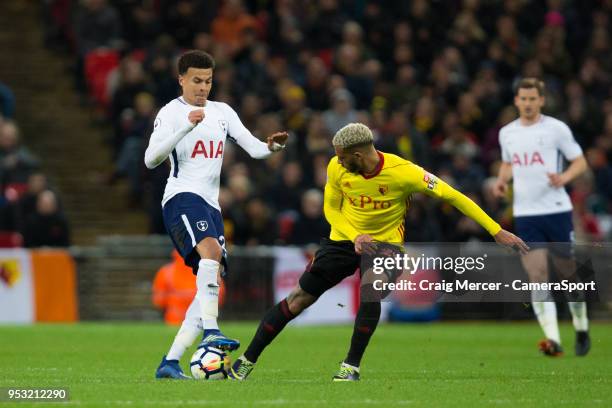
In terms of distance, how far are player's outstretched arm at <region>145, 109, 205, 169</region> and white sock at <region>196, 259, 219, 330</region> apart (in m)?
0.87

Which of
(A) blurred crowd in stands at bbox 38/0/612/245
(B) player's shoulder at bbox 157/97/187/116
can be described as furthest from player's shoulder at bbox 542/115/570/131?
(A) blurred crowd in stands at bbox 38/0/612/245

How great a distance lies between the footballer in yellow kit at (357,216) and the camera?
10.6 metres

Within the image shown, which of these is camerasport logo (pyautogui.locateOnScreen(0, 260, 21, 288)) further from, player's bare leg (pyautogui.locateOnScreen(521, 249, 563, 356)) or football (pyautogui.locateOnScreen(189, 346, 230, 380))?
football (pyautogui.locateOnScreen(189, 346, 230, 380))

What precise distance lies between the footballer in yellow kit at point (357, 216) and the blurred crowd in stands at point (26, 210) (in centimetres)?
A: 1093

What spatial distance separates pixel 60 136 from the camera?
87.1ft

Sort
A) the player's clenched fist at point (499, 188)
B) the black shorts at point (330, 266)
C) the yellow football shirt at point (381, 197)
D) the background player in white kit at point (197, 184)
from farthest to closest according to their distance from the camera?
the player's clenched fist at point (499, 188) < the black shorts at point (330, 266) < the background player in white kit at point (197, 184) < the yellow football shirt at point (381, 197)

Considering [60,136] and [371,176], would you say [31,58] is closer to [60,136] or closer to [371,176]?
[60,136]

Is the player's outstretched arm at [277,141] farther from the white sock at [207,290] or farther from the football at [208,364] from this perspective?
the football at [208,364]

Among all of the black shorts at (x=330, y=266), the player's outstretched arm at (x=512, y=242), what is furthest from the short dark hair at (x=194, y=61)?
the player's outstretched arm at (x=512, y=242)

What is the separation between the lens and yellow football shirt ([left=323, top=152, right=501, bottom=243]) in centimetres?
1074

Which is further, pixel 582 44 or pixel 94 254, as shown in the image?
pixel 582 44

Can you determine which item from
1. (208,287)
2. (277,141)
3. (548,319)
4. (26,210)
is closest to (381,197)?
(277,141)

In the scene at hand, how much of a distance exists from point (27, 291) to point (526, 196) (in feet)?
29.8

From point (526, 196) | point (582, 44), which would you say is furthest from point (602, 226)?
point (526, 196)
